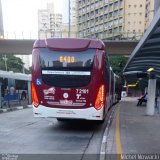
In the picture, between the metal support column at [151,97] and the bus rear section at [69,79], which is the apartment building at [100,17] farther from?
the bus rear section at [69,79]

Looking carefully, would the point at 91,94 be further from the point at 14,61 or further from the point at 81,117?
the point at 14,61

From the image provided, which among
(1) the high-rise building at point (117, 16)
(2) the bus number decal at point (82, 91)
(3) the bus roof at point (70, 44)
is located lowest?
(2) the bus number decal at point (82, 91)

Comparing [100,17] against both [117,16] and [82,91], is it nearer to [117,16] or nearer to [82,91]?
[117,16]

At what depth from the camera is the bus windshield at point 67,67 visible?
11.9 meters

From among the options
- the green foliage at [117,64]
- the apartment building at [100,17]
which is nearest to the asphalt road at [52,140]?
the green foliage at [117,64]

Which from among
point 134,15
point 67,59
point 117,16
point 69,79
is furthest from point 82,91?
point 134,15

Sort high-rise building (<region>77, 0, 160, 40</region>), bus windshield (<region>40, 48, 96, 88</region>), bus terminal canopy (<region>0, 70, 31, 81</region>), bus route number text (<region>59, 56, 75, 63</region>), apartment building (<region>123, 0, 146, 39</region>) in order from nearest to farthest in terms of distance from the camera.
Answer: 1. bus windshield (<region>40, 48, 96, 88</region>)
2. bus route number text (<region>59, 56, 75, 63</region>)
3. bus terminal canopy (<region>0, 70, 31, 81</region>)
4. high-rise building (<region>77, 0, 160, 40</region>)
5. apartment building (<region>123, 0, 146, 39</region>)

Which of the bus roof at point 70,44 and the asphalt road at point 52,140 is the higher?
the bus roof at point 70,44

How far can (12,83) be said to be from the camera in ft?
104

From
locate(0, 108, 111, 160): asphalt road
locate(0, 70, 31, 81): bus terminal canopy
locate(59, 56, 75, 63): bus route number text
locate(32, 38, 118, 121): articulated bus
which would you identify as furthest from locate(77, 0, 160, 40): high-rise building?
locate(0, 108, 111, 160): asphalt road

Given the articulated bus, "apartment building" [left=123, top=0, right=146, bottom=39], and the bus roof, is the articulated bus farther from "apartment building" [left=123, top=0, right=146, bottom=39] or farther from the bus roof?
"apartment building" [left=123, top=0, right=146, bottom=39]

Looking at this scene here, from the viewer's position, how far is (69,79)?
1198cm

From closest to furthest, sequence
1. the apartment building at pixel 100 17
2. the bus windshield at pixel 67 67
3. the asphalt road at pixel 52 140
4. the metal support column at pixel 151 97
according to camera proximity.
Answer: the asphalt road at pixel 52 140
the bus windshield at pixel 67 67
the metal support column at pixel 151 97
the apartment building at pixel 100 17

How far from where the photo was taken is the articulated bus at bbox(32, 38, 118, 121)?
39.0ft
